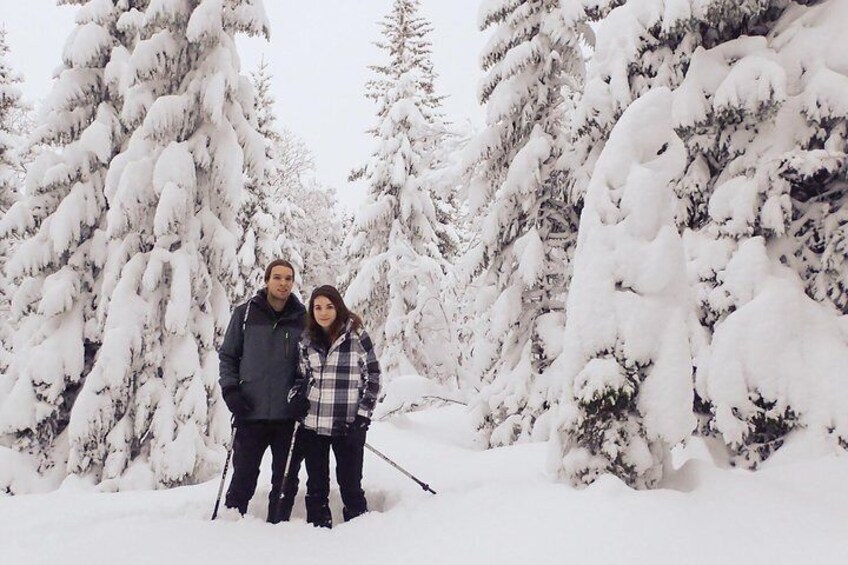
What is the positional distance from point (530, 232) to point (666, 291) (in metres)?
6.13

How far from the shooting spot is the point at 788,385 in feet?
19.1

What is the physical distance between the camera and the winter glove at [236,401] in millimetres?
5689

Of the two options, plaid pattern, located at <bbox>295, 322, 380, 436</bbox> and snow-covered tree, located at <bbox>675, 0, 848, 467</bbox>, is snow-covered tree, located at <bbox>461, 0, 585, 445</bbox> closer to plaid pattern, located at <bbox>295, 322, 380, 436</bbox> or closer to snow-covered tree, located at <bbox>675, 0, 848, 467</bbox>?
snow-covered tree, located at <bbox>675, 0, 848, 467</bbox>

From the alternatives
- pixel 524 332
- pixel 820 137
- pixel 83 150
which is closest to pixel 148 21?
pixel 83 150

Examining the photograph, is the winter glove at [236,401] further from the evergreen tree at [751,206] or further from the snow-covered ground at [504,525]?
the evergreen tree at [751,206]

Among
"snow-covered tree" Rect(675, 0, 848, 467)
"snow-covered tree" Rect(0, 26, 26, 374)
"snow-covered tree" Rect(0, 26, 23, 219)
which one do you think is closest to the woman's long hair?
"snow-covered tree" Rect(675, 0, 848, 467)

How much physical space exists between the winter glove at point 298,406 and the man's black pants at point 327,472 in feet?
0.71

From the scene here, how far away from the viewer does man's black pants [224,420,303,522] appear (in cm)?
598

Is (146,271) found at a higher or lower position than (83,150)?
→ lower

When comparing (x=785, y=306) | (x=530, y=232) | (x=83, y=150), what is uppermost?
(x=83, y=150)

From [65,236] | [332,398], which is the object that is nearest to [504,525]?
[332,398]

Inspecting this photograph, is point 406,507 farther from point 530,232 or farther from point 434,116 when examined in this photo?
point 434,116

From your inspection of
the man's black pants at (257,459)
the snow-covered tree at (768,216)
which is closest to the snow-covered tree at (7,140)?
the man's black pants at (257,459)

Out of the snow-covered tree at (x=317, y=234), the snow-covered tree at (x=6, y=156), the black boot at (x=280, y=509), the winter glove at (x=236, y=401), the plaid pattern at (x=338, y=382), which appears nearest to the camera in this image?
the winter glove at (x=236, y=401)
